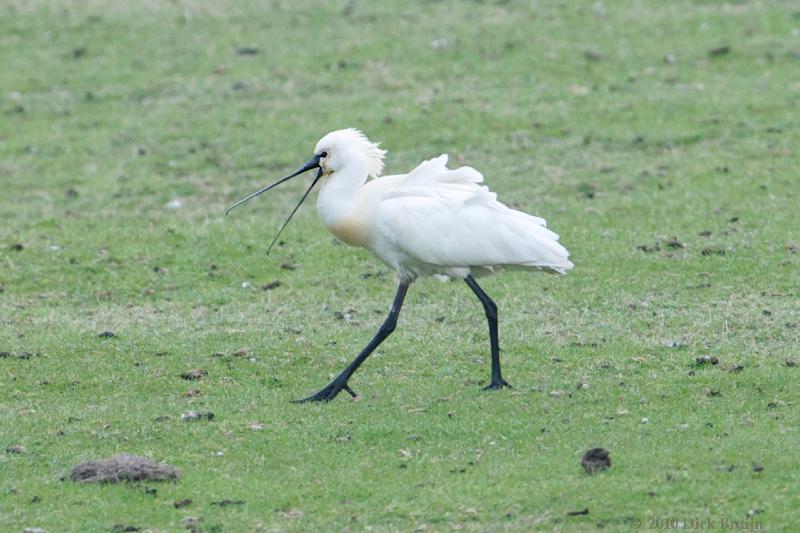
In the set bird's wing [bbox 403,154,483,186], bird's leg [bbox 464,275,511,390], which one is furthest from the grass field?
bird's wing [bbox 403,154,483,186]

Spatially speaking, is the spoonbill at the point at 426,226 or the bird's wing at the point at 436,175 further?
the bird's wing at the point at 436,175

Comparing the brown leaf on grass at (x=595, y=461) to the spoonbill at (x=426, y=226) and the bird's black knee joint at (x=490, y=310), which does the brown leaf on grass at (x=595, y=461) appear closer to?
the spoonbill at (x=426, y=226)

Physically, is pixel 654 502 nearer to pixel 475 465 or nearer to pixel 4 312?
pixel 475 465

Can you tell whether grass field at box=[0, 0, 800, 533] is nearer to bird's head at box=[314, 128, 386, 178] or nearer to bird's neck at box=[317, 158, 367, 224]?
bird's neck at box=[317, 158, 367, 224]

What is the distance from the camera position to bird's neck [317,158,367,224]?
999 centimetres

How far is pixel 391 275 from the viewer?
13.1m

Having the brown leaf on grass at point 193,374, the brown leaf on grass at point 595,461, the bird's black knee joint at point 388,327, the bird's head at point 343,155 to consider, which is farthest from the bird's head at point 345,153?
the brown leaf on grass at point 595,461

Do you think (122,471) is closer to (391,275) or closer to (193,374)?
(193,374)

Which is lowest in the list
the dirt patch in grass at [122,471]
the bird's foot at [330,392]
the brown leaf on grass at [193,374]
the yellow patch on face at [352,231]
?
the brown leaf on grass at [193,374]

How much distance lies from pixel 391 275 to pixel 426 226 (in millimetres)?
3443

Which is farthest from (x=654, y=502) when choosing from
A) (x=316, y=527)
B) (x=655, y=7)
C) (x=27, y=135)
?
(x=655, y=7)

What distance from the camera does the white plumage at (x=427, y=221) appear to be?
9758 millimetres

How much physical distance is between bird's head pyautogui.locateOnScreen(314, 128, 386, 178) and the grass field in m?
1.51

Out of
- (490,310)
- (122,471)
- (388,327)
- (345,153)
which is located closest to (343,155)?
(345,153)
